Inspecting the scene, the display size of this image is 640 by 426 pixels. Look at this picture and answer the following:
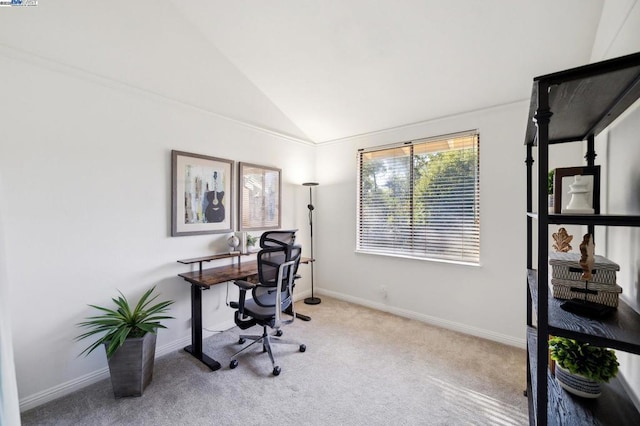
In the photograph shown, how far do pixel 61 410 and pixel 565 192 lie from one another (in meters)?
3.42

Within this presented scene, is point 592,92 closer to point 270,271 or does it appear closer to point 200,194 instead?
point 270,271

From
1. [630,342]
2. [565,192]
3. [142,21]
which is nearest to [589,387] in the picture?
[630,342]

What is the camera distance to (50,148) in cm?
203

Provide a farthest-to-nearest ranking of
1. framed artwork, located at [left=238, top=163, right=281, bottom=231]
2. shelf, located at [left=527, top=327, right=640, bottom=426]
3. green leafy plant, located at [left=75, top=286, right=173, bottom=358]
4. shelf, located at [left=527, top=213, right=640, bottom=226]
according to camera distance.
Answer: framed artwork, located at [left=238, top=163, right=281, bottom=231], green leafy plant, located at [left=75, top=286, right=173, bottom=358], shelf, located at [left=527, top=327, right=640, bottom=426], shelf, located at [left=527, top=213, right=640, bottom=226]

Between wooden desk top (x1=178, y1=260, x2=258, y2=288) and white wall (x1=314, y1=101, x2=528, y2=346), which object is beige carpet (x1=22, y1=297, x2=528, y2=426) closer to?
white wall (x1=314, y1=101, x2=528, y2=346)

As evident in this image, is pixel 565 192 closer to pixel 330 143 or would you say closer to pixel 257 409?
pixel 257 409

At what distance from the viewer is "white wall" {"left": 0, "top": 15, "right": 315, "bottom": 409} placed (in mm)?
1904

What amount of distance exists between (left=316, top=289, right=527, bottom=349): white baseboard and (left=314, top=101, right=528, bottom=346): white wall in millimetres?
10

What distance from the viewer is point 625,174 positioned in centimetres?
133

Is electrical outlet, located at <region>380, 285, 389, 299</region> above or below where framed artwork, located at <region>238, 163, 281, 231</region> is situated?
below

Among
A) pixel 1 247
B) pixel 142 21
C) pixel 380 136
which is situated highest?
pixel 142 21

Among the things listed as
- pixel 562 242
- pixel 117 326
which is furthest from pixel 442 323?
pixel 117 326

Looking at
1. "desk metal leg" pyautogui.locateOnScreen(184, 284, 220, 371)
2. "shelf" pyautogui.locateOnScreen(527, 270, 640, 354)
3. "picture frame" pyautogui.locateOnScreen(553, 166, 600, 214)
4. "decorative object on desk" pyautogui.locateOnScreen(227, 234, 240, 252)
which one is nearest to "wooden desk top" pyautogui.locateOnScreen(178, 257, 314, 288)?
"desk metal leg" pyautogui.locateOnScreen(184, 284, 220, 371)

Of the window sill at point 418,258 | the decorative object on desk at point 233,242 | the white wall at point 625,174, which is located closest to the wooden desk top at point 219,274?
the decorative object on desk at point 233,242
